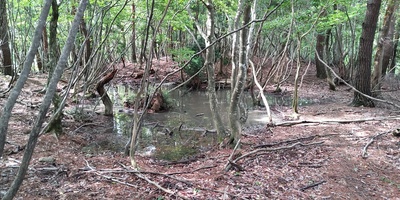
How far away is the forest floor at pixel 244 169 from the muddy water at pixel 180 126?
1040 millimetres

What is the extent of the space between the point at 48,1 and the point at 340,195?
4.75m

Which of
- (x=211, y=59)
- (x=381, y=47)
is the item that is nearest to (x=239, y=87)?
(x=211, y=59)

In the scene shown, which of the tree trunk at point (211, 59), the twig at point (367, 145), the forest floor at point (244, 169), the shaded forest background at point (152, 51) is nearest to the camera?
the shaded forest background at point (152, 51)

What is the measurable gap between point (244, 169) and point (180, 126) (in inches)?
185

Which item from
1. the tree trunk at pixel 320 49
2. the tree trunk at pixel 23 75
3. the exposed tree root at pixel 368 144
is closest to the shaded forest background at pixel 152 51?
the tree trunk at pixel 23 75

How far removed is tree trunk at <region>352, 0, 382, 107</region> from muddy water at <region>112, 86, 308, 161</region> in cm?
344

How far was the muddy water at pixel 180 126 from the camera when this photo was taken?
8.18 meters

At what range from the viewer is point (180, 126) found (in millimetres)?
9961

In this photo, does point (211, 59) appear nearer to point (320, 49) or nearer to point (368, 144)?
point (368, 144)

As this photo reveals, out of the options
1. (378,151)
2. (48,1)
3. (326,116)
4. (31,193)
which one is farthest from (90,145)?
(326,116)

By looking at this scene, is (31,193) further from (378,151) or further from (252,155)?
(378,151)

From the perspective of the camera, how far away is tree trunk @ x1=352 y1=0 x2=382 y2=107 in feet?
32.7

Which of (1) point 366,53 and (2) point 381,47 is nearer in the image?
(1) point 366,53

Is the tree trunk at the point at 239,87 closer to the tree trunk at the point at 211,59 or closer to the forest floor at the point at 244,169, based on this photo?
the forest floor at the point at 244,169
